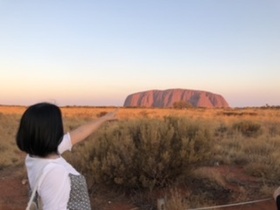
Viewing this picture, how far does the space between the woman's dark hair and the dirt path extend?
597 cm

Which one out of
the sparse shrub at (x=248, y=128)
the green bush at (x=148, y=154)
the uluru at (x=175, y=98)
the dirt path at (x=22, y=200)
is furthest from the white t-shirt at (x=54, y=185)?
the uluru at (x=175, y=98)

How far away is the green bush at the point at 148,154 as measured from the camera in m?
8.88

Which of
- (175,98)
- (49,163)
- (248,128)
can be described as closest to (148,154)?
(49,163)

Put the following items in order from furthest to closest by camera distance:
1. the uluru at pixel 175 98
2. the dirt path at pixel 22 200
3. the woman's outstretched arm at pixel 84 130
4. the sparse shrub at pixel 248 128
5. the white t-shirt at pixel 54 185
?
the uluru at pixel 175 98 → the sparse shrub at pixel 248 128 → the dirt path at pixel 22 200 → the woman's outstretched arm at pixel 84 130 → the white t-shirt at pixel 54 185

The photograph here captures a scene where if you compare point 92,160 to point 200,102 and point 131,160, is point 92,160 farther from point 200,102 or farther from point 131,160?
point 200,102

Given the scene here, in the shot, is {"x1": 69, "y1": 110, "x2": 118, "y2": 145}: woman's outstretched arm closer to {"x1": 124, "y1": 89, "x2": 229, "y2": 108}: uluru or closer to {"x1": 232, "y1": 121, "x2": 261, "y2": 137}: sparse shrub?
{"x1": 232, "y1": 121, "x2": 261, "y2": 137}: sparse shrub

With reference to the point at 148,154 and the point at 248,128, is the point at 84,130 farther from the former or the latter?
the point at 248,128

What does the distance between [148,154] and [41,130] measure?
668cm

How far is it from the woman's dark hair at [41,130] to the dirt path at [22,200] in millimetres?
5966

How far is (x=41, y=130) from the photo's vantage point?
2332 mm

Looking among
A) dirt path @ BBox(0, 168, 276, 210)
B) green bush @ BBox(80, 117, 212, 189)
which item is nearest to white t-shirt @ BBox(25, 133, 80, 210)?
dirt path @ BBox(0, 168, 276, 210)

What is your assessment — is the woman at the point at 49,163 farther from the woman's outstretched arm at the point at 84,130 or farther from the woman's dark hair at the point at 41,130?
the woman's outstretched arm at the point at 84,130

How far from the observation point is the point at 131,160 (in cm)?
896

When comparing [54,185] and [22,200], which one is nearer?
[54,185]
